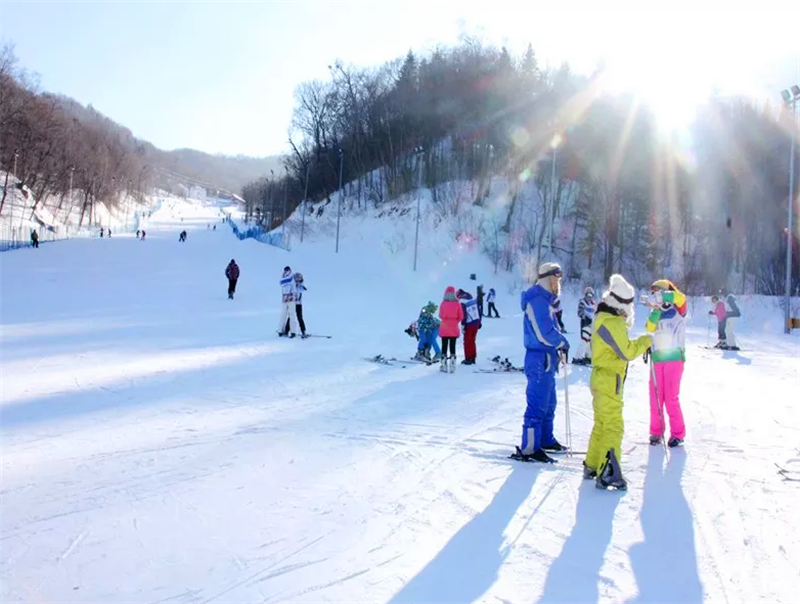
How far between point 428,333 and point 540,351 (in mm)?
7072

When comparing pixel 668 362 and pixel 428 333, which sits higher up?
pixel 668 362

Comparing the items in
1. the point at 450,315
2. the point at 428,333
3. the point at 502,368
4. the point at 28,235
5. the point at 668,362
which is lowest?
the point at 502,368

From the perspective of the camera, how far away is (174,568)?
4027 millimetres

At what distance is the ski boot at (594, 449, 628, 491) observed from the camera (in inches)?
216

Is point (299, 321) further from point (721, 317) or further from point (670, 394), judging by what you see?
point (721, 317)

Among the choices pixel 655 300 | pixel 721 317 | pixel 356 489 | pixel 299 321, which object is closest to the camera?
pixel 356 489

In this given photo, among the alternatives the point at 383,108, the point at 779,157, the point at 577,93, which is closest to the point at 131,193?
the point at 383,108

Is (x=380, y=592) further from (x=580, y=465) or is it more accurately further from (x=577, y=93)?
(x=577, y=93)

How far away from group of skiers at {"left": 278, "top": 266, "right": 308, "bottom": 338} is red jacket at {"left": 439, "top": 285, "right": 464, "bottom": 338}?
16.8ft

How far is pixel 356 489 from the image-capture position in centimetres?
545

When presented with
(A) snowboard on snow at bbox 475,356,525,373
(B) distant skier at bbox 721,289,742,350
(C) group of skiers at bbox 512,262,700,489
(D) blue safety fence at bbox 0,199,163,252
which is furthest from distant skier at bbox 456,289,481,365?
(D) blue safety fence at bbox 0,199,163,252

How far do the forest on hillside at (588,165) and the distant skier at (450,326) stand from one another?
95.4 ft

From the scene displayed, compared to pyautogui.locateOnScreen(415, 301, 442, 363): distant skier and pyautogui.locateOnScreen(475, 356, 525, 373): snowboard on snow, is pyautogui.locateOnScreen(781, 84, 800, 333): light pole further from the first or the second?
pyautogui.locateOnScreen(415, 301, 442, 363): distant skier

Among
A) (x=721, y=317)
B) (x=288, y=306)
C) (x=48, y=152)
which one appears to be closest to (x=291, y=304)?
(x=288, y=306)
